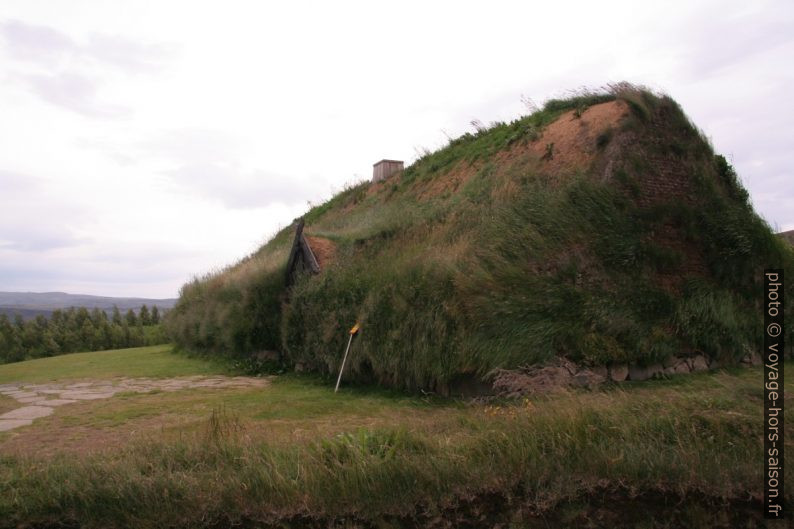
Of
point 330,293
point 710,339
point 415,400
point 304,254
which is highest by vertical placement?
point 304,254

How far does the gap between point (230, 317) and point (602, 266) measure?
9015mm

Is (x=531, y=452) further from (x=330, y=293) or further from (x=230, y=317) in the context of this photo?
(x=230, y=317)

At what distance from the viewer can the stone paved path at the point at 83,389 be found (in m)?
8.29

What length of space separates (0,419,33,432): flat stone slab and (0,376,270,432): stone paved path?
13 millimetres

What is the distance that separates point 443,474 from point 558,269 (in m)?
4.90

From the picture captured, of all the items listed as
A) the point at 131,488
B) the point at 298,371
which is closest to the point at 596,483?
the point at 131,488

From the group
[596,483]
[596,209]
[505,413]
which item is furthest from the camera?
[596,209]

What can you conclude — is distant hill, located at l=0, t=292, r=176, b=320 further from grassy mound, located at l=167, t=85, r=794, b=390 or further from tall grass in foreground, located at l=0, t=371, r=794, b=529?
tall grass in foreground, located at l=0, t=371, r=794, b=529

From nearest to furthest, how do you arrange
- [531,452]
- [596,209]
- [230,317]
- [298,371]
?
[531,452], [596,209], [298,371], [230,317]

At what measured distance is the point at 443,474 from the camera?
Answer: 170 inches

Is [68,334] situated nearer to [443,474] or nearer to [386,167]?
[386,167]

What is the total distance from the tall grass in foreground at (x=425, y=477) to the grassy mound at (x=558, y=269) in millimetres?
2755

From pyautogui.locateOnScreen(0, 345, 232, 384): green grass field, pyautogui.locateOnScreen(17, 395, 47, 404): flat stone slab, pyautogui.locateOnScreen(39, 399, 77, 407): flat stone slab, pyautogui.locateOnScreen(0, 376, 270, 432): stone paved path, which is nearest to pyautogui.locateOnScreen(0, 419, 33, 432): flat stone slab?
pyautogui.locateOnScreen(0, 376, 270, 432): stone paved path

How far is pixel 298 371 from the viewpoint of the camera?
1167 centimetres
